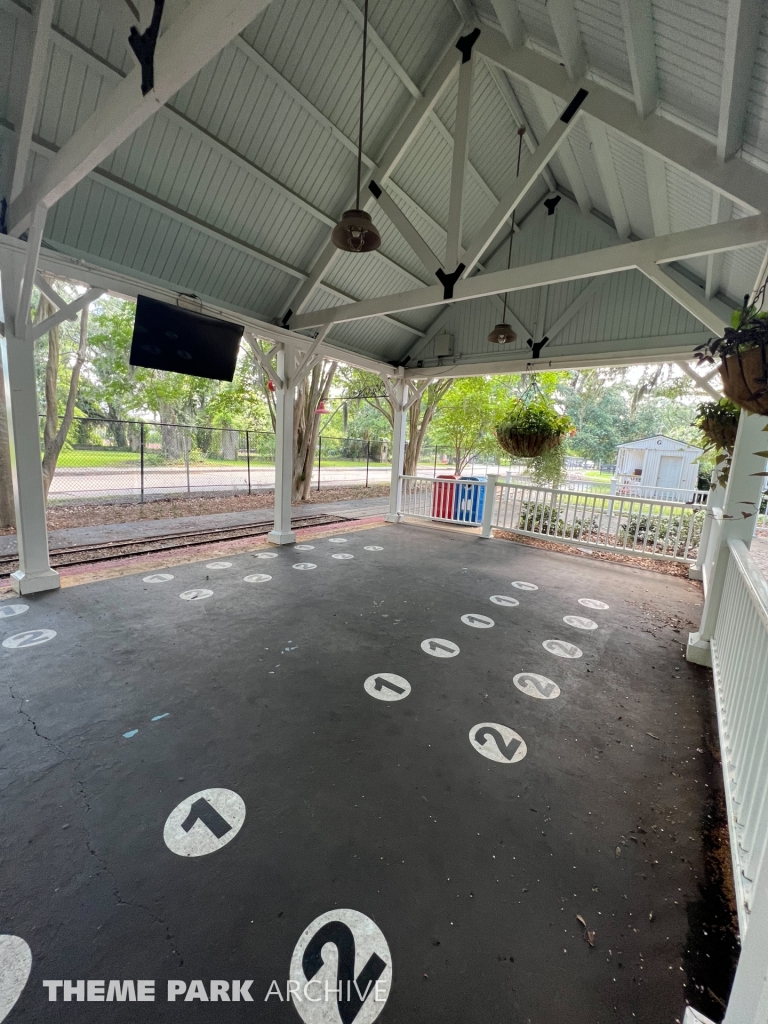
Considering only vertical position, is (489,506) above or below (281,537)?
above

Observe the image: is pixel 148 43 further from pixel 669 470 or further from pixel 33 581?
pixel 669 470

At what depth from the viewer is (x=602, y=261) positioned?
→ 127 inches

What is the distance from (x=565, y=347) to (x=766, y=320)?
494cm

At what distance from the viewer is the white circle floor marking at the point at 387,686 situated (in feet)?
7.26

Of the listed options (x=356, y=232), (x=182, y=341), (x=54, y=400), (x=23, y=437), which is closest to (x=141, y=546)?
(x=23, y=437)

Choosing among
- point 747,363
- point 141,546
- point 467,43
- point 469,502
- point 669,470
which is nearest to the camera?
point 747,363

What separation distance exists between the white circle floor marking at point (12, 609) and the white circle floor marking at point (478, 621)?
3.46 metres

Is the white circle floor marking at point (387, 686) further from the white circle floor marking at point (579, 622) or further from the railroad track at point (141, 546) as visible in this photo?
the railroad track at point (141, 546)

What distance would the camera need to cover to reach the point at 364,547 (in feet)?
18.1

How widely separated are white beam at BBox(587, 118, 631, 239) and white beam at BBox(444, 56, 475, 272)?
108 centimetres

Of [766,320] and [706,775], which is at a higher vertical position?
[766,320]

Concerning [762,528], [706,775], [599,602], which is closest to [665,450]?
[762,528]

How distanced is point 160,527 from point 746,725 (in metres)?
6.73

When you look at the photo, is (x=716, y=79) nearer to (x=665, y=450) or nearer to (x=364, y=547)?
(x=364, y=547)
